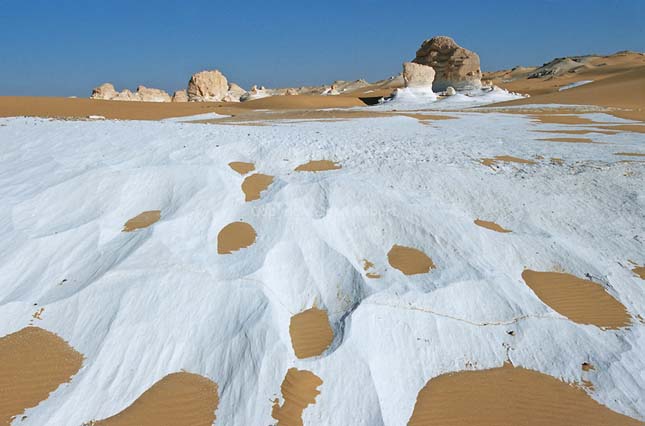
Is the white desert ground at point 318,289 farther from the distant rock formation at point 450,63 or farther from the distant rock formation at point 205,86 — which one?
the distant rock formation at point 205,86

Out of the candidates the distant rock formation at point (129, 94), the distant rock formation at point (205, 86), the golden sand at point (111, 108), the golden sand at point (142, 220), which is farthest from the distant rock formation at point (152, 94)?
the golden sand at point (142, 220)

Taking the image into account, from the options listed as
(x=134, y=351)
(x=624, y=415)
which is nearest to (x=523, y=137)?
(x=624, y=415)

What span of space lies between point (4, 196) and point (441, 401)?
6236 millimetres

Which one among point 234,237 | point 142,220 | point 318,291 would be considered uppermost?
point 142,220

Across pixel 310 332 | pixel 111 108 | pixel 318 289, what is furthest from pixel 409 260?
pixel 111 108

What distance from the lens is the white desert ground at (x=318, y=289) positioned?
3.00 m

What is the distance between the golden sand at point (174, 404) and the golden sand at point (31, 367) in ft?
2.07

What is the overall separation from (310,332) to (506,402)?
Result: 1725 millimetres

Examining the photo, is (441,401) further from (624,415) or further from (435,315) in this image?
(624,415)

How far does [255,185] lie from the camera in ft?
19.4

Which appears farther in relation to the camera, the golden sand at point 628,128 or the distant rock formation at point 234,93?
the distant rock formation at point 234,93

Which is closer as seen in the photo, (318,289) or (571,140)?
(318,289)

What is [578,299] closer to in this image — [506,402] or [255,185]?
[506,402]

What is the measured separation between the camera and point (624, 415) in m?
2.91
